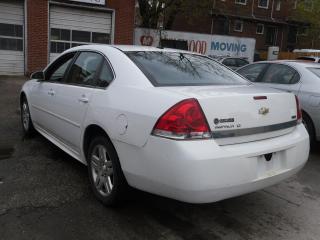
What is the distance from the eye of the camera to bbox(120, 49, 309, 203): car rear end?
2971mm

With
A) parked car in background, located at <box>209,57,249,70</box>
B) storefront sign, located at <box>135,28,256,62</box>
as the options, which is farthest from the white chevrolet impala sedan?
storefront sign, located at <box>135,28,256,62</box>

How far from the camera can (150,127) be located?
3.12 m

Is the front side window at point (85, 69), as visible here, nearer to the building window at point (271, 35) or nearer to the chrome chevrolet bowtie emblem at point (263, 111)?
the chrome chevrolet bowtie emblem at point (263, 111)

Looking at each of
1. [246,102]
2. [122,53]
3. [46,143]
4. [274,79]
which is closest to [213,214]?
[246,102]

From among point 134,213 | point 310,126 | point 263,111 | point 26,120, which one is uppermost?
point 263,111

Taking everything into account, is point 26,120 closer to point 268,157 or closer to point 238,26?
point 268,157

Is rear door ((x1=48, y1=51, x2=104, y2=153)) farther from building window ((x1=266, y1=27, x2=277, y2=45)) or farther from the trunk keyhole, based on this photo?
building window ((x1=266, y1=27, x2=277, y2=45))

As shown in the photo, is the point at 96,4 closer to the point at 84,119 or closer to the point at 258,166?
the point at 84,119

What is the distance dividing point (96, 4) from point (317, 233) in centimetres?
1501

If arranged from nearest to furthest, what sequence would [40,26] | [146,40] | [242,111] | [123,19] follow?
[242,111], [40,26], [123,19], [146,40]

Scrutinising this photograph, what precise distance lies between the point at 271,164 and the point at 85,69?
2.28m

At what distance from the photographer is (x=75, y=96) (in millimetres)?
4266

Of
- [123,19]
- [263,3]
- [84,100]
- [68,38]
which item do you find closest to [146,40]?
[123,19]

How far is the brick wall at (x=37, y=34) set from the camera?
15602 millimetres
